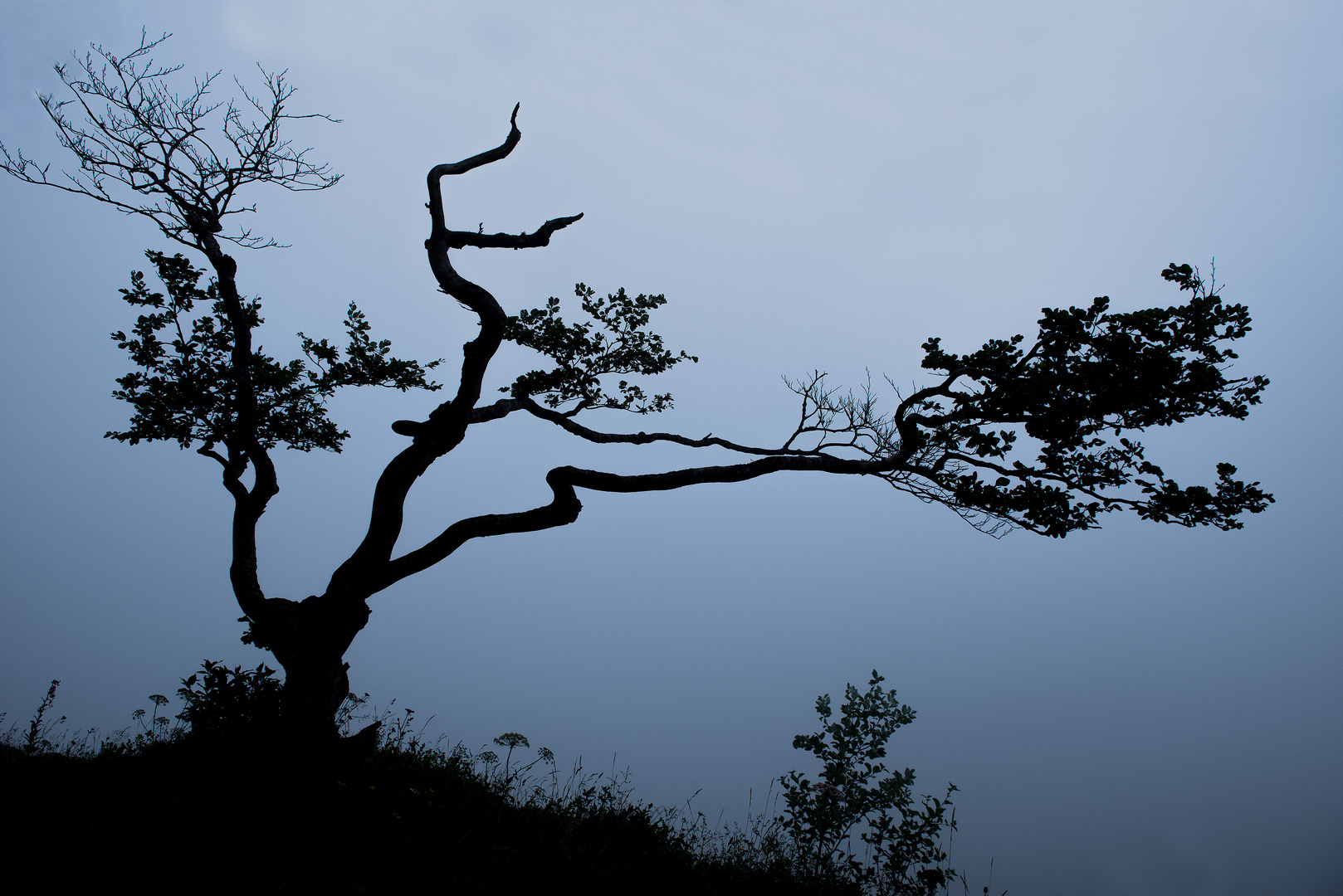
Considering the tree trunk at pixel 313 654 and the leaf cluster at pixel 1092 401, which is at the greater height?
the leaf cluster at pixel 1092 401

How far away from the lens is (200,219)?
25.5 ft

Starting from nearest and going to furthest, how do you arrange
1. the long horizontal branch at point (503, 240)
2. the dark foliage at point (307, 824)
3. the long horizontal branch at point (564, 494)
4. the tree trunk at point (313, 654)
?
the dark foliage at point (307, 824) → the tree trunk at point (313, 654) → the long horizontal branch at point (564, 494) → the long horizontal branch at point (503, 240)

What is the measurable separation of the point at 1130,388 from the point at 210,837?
7.71m

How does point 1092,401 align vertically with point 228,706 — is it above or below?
above

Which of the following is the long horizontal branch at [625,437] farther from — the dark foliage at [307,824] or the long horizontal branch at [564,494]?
the dark foliage at [307,824]

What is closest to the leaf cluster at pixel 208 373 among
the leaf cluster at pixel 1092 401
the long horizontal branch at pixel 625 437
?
the long horizontal branch at pixel 625 437

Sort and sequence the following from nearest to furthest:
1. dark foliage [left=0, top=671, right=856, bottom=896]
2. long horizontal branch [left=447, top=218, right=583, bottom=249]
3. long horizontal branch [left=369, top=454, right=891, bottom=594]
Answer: dark foliage [left=0, top=671, right=856, bottom=896] → long horizontal branch [left=369, top=454, right=891, bottom=594] → long horizontal branch [left=447, top=218, right=583, bottom=249]

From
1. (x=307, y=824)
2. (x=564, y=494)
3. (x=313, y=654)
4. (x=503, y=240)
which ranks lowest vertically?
(x=307, y=824)

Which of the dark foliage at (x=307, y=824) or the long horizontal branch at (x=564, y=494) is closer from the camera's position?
the dark foliage at (x=307, y=824)

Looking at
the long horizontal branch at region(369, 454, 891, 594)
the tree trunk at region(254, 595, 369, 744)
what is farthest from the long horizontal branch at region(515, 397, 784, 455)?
the tree trunk at region(254, 595, 369, 744)

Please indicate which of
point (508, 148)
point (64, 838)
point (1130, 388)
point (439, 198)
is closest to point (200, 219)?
point (439, 198)

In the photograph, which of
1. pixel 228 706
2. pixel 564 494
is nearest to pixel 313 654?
pixel 228 706

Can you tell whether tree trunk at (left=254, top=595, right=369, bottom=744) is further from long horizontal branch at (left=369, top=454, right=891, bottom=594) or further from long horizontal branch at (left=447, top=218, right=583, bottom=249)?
long horizontal branch at (left=447, top=218, right=583, bottom=249)

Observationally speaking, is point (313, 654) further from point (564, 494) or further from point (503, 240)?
point (503, 240)
